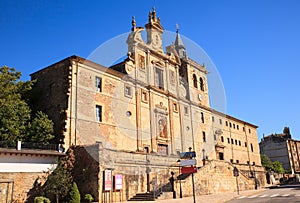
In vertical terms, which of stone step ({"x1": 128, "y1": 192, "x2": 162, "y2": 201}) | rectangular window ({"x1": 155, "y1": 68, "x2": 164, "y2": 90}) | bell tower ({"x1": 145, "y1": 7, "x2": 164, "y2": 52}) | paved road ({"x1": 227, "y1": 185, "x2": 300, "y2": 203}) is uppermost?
bell tower ({"x1": 145, "y1": 7, "x2": 164, "y2": 52})

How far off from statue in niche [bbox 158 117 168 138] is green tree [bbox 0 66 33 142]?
14980 mm

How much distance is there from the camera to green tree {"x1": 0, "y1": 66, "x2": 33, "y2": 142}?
70.4 feet

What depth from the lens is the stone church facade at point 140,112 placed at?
2367 cm

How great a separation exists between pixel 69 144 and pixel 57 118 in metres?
2.75

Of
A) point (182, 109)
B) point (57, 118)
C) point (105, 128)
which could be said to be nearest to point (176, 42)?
point (182, 109)

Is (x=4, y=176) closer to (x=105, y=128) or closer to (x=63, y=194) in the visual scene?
(x=63, y=194)

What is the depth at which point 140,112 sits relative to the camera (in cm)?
3131

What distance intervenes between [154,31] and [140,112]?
1282 centimetres

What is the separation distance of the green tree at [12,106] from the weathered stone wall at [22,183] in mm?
3216

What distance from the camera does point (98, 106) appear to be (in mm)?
26656

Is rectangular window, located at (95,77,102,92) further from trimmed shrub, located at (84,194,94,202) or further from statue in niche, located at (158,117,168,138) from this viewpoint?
trimmed shrub, located at (84,194,94,202)

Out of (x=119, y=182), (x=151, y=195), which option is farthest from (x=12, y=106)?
(x=151, y=195)

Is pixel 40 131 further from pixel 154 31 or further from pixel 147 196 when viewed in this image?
pixel 154 31

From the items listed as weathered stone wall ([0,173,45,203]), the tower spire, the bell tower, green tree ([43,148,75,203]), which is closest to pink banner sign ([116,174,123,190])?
green tree ([43,148,75,203])
